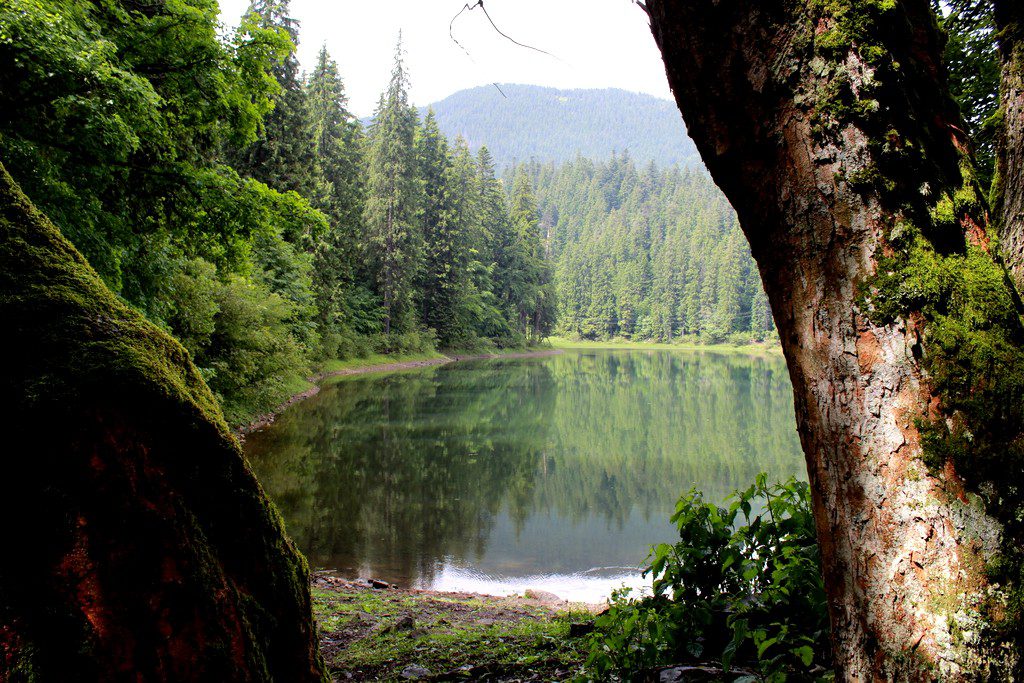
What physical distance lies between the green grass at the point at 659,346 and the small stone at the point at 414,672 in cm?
7562

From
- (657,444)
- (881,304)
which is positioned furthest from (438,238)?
(881,304)

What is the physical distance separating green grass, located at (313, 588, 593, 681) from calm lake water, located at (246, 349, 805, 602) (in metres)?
1.50

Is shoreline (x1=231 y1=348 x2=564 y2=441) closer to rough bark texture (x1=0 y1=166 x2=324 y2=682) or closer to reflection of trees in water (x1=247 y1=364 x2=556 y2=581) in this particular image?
reflection of trees in water (x1=247 y1=364 x2=556 y2=581)

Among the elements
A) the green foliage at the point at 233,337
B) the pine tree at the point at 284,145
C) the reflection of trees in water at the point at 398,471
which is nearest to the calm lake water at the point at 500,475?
the reflection of trees in water at the point at 398,471

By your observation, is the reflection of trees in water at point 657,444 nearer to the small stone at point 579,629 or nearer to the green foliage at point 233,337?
the small stone at point 579,629

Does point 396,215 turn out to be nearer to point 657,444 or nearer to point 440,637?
point 657,444

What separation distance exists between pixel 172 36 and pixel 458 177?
44.2 metres

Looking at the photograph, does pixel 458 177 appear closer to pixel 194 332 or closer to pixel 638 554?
pixel 194 332

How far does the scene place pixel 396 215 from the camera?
137 feet

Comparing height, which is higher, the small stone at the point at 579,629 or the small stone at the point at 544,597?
the small stone at the point at 579,629

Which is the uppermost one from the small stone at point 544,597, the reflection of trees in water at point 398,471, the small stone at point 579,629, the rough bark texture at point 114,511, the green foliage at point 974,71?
the green foliage at point 974,71

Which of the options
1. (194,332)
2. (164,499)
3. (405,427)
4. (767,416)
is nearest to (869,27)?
(164,499)

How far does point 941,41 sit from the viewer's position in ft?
5.44

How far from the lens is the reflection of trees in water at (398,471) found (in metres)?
10.8
